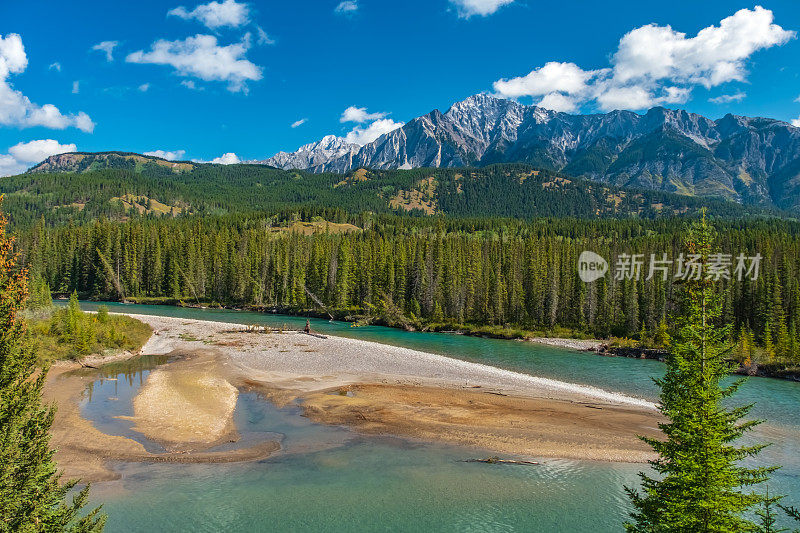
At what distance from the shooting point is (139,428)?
27.2m

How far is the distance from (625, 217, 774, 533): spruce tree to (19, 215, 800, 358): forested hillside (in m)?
51.8

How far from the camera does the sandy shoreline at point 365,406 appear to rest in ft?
83.1

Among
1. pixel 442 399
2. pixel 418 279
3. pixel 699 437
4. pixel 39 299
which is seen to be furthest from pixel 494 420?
pixel 418 279

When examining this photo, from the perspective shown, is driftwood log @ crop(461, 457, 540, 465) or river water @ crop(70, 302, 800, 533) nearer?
river water @ crop(70, 302, 800, 533)

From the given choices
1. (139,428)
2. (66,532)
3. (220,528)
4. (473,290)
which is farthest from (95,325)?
(473,290)

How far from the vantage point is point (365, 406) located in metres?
33.1

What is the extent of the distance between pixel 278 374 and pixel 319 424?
48.2ft

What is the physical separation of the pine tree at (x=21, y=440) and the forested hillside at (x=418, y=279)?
214ft

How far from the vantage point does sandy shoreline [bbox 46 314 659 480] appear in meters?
25.3

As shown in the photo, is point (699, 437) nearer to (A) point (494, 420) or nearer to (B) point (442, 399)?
(A) point (494, 420)

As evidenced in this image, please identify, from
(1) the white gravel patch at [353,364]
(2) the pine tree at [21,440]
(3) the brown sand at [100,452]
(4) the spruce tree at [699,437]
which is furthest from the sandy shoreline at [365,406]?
(4) the spruce tree at [699,437]

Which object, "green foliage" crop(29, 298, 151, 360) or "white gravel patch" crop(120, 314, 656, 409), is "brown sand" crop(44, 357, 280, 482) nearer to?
"white gravel patch" crop(120, 314, 656, 409)

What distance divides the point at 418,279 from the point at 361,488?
8010cm

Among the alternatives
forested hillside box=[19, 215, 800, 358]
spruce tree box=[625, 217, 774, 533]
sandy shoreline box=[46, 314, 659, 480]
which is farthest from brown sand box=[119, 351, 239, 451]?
forested hillside box=[19, 215, 800, 358]
